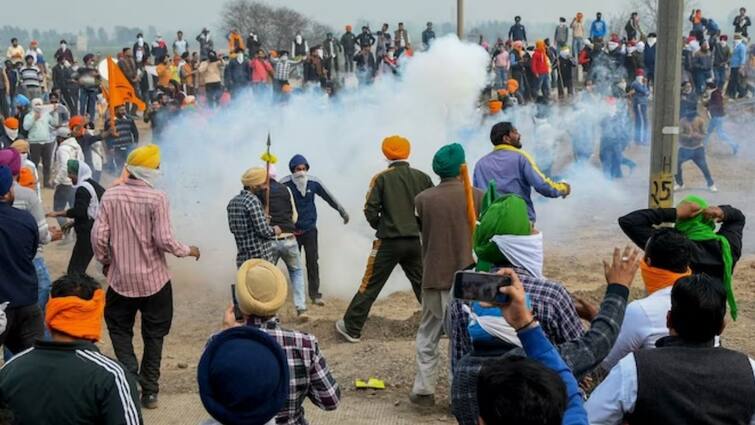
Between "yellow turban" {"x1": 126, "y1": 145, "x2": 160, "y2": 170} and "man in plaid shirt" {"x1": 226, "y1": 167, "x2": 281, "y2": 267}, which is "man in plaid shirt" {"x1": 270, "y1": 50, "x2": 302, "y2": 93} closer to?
"man in plaid shirt" {"x1": 226, "y1": 167, "x2": 281, "y2": 267}

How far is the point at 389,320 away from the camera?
954 centimetres

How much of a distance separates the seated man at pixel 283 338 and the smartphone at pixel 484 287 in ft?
3.24

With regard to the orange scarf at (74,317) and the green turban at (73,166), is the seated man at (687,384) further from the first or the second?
the green turban at (73,166)

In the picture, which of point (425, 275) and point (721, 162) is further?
point (721, 162)

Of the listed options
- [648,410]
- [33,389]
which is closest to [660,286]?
[648,410]

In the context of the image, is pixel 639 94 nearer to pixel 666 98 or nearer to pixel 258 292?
pixel 666 98

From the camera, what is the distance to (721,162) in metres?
21.2

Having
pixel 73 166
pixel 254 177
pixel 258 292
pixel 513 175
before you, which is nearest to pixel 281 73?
pixel 73 166

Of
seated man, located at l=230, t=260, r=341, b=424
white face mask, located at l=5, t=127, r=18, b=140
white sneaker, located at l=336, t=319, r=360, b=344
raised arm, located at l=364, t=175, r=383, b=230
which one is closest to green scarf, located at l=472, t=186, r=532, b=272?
seated man, located at l=230, t=260, r=341, b=424

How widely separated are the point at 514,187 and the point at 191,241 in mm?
6544

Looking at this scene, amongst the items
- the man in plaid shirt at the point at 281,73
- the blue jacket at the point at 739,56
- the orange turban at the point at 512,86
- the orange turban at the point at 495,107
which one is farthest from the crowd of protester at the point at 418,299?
the blue jacket at the point at 739,56

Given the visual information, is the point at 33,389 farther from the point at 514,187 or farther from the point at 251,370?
the point at 514,187

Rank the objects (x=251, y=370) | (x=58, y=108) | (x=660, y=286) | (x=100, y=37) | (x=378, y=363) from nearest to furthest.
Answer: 1. (x=251, y=370)
2. (x=660, y=286)
3. (x=378, y=363)
4. (x=58, y=108)
5. (x=100, y=37)

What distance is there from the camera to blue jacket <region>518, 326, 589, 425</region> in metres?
3.04
